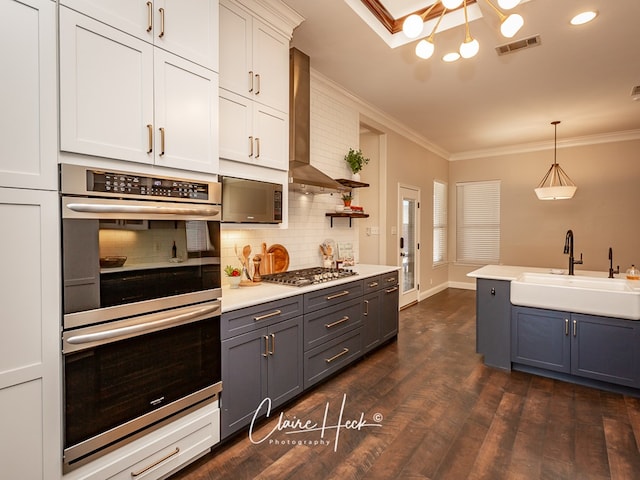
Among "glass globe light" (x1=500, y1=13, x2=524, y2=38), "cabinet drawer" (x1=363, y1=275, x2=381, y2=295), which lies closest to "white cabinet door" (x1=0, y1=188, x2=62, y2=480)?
"glass globe light" (x1=500, y1=13, x2=524, y2=38)

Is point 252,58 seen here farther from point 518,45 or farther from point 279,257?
point 518,45

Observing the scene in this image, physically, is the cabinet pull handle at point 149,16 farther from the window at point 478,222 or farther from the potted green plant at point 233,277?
the window at point 478,222

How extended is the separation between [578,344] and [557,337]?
0.16 m

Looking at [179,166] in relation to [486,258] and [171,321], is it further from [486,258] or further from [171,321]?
[486,258]

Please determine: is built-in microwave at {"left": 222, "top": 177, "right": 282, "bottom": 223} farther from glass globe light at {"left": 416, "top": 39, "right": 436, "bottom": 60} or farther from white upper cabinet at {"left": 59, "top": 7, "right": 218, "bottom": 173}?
glass globe light at {"left": 416, "top": 39, "right": 436, "bottom": 60}

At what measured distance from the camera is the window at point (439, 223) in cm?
704

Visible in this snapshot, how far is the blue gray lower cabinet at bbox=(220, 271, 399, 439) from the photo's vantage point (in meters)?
2.12

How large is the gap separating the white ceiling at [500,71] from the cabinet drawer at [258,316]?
2.30m

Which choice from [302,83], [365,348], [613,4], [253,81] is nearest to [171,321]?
[253,81]

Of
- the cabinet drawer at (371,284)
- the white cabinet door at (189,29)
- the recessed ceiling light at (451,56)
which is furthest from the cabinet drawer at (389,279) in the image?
the white cabinet door at (189,29)

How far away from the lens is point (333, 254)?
4066 mm

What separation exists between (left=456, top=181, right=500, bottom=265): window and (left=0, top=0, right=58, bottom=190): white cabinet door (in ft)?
24.4

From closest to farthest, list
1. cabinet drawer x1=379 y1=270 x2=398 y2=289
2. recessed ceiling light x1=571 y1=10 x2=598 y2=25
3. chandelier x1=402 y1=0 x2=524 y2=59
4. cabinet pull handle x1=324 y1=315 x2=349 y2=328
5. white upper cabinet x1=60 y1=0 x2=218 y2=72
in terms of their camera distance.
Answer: white upper cabinet x1=60 y1=0 x2=218 y2=72 < chandelier x1=402 y1=0 x2=524 y2=59 < recessed ceiling light x1=571 y1=10 x2=598 y2=25 < cabinet pull handle x1=324 y1=315 x2=349 y2=328 < cabinet drawer x1=379 y1=270 x2=398 y2=289

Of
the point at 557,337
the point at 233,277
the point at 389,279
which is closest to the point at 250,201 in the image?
the point at 233,277
